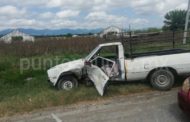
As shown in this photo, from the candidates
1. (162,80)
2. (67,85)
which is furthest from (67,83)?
(162,80)

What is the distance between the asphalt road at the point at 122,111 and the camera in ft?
24.8

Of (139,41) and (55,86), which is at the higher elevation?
(139,41)

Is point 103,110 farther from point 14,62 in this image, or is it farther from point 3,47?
point 3,47

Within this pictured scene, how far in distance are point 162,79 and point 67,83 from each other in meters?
2.97

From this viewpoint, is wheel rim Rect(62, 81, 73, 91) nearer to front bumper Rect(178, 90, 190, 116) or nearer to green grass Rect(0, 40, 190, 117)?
green grass Rect(0, 40, 190, 117)

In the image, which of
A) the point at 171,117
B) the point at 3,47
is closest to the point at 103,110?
the point at 171,117

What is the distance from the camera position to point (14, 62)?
20.2 m

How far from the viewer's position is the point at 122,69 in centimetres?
1045

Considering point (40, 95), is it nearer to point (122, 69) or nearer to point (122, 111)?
point (122, 69)

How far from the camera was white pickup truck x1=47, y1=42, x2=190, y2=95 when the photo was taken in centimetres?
1020

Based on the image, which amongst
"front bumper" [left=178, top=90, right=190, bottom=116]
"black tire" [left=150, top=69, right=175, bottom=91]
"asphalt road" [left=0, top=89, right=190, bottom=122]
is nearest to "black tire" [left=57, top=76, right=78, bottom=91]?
"asphalt road" [left=0, top=89, right=190, bottom=122]

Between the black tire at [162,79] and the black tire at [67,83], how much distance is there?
2458mm

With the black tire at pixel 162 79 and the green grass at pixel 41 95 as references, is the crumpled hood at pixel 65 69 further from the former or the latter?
the black tire at pixel 162 79

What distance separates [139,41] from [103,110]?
19.0ft
